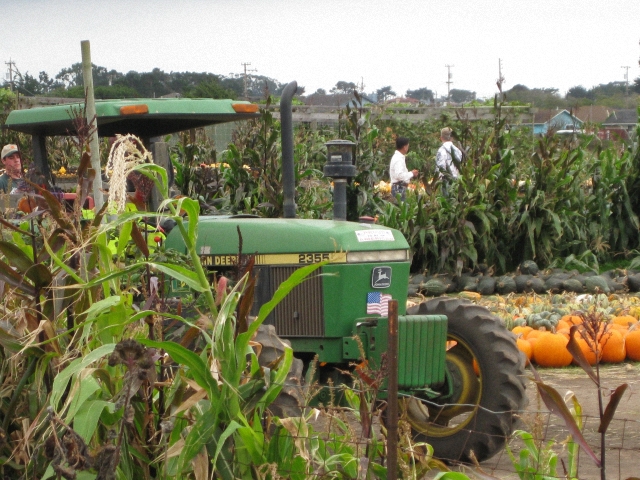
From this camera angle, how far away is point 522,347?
A: 22.8 feet

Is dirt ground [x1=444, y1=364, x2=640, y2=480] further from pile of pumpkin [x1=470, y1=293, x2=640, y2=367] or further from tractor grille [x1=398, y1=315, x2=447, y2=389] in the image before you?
tractor grille [x1=398, y1=315, x2=447, y2=389]

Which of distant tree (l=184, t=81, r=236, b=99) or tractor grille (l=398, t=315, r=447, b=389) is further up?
distant tree (l=184, t=81, r=236, b=99)

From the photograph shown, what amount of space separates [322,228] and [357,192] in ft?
18.6

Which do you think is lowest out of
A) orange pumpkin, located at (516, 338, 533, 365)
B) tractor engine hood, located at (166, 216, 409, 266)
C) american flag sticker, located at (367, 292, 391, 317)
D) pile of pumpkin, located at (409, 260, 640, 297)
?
pile of pumpkin, located at (409, 260, 640, 297)

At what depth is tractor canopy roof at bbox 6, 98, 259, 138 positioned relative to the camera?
4859 millimetres

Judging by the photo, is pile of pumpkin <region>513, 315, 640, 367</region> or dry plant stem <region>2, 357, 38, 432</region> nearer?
dry plant stem <region>2, 357, 38, 432</region>

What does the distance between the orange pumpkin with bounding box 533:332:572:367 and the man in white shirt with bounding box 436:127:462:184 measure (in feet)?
12.9

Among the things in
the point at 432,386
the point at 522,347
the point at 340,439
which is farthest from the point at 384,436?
the point at 522,347

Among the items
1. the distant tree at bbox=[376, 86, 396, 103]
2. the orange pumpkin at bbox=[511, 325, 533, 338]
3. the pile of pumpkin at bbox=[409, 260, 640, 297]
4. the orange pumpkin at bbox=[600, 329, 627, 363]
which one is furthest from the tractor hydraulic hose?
the distant tree at bbox=[376, 86, 396, 103]

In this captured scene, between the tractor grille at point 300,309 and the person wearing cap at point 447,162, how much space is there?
19.4 ft

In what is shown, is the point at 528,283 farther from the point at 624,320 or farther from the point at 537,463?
the point at 537,463

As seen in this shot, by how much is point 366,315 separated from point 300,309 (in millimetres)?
368

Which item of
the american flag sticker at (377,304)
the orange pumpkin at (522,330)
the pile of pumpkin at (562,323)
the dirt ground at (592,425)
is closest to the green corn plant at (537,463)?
the dirt ground at (592,425)

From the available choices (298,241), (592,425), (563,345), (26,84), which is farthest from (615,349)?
(26,84)
